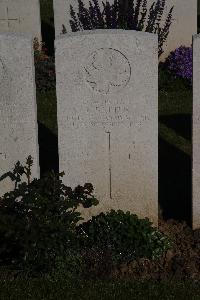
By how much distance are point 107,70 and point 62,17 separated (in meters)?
6.19

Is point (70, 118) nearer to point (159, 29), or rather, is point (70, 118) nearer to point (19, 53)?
point (19, 53)

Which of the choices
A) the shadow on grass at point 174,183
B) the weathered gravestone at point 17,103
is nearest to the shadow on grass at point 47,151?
the shadow on grass at point 174,183

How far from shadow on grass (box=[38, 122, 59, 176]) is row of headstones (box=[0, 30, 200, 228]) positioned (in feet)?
4.87

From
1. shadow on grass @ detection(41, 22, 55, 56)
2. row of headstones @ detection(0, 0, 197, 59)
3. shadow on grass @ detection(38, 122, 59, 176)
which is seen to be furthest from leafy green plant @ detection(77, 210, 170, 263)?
shadow on grass @ detection(41, 22, 55, 56)

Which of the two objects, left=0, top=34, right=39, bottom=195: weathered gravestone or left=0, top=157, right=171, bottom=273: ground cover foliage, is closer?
left=0, top=157, right=171, bottom=273: ground cover foliage

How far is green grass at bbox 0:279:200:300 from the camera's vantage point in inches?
189

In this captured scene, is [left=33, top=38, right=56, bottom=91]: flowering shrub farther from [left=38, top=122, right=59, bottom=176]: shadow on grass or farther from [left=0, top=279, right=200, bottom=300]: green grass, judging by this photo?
[left=0, top=279, right=200, bottom=300]: green grass

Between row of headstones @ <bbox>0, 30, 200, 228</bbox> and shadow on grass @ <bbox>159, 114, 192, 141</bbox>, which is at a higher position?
shadow on grass @ <bbox>159, 114, 192, 141</bbox>

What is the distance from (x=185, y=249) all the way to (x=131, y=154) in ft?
2.85

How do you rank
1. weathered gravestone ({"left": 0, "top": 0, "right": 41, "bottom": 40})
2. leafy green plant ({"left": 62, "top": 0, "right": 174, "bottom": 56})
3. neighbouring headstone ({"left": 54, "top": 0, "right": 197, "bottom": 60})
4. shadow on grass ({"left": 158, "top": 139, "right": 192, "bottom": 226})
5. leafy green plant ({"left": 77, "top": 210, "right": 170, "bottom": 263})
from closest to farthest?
leafy green plant ({"left": 77, "top": 210, "right": 170, "bottom": 263}) → shadow on grass ({"left": 158, "top": 139, "right": 192, "bottom": 226}) → leafy green plant ({"left": 62, "top": 0, "right": 174, "bottom": 56}) → neighbouring headstone ({"left": 54, "top": 0, "right": 197, "bottom": 60}) → weathered gravestone ({"left": 0, "top": 0, "right": 41, "bottom": 40})

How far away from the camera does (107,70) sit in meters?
5.71

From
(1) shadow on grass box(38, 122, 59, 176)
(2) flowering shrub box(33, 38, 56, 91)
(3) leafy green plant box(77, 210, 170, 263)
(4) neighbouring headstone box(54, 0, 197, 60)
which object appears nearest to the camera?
(3) leafy green plant box(77, 210, 170, 263)

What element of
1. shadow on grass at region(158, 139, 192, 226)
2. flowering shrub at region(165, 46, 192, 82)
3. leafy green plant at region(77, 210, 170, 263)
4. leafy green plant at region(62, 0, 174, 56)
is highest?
leafy green plant at region(62, 0, 174, 56)

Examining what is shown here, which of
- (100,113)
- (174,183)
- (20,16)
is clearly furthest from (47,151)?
(20,16)
